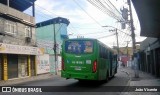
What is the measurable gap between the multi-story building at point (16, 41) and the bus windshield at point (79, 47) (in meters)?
12.4

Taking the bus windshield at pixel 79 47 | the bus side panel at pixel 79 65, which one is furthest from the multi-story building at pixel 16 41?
the bus side panel at pixel 79 65

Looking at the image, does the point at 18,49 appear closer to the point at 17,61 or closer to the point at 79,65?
the point at 17,61

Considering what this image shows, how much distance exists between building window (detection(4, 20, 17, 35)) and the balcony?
0.80 metres

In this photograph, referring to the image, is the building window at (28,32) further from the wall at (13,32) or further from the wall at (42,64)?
the wall at (42,64)

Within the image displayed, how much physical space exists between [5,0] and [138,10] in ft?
79.3

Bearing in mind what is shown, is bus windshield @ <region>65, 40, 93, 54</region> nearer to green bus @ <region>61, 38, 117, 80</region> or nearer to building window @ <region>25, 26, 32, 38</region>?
green bus @ <region>61, 38, 117, 80</region>

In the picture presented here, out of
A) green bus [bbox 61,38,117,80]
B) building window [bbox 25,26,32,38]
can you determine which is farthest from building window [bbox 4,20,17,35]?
green bus [bbox 61,38,117,80]

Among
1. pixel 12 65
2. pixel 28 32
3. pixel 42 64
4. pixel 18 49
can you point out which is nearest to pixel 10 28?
pixel 18 49

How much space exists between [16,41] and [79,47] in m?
16.5

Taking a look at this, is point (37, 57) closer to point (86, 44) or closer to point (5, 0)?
point (5, 0)

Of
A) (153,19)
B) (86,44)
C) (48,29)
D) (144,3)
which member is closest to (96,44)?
(86,44)

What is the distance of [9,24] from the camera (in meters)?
30.2

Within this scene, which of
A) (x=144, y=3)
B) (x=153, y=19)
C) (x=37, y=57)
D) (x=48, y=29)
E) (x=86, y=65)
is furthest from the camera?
(x=48, y=29)

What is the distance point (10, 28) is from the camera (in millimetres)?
30391
